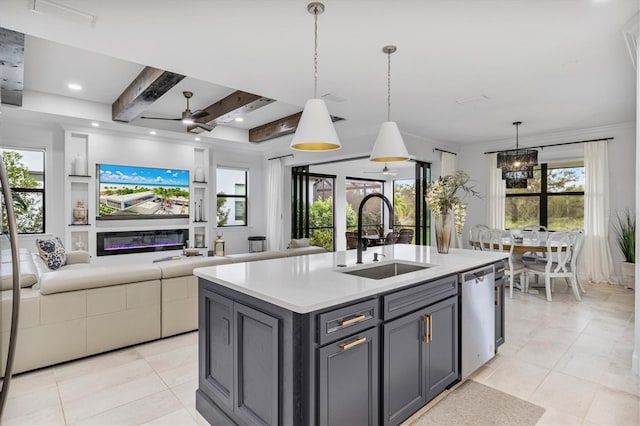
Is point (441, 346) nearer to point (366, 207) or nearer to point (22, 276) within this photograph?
point (22, 276)

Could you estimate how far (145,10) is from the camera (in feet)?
7.91

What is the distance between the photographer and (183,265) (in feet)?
10.9

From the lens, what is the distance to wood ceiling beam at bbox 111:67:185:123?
377 centimetres

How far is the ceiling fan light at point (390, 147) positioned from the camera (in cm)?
271

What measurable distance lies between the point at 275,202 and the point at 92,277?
522 cm

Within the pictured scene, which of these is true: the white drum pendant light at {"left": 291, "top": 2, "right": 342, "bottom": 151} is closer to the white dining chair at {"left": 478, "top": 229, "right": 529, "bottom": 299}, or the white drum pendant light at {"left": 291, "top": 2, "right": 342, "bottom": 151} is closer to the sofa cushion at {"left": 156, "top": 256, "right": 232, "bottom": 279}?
the sofa cushion at {"left": 156, "top": 256, "right": 232, "bottom": 279}

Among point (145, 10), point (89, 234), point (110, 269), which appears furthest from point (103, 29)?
point (89, 234)

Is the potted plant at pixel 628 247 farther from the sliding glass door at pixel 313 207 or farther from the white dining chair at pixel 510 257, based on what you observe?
the sliding glass door at pixel 313 207

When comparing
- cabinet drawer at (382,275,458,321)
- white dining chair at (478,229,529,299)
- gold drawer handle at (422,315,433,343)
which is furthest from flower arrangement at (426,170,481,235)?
white dining chair at (478,229,529,299)

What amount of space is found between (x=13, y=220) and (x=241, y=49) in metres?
2.34

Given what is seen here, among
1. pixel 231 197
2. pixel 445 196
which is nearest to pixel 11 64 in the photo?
pixel 445 196

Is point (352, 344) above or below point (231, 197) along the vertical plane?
below

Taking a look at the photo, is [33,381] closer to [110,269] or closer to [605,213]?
[110,269]

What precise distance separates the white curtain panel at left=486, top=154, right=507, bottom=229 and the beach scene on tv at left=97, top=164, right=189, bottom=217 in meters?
6.10
